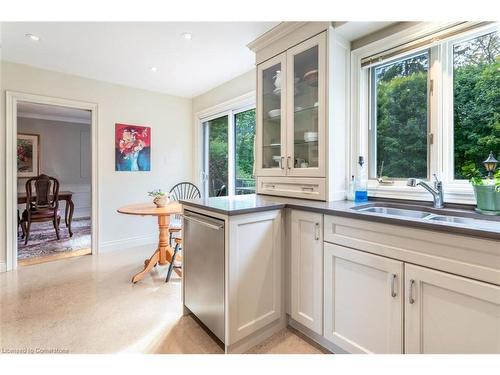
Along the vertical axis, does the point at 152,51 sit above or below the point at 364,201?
above

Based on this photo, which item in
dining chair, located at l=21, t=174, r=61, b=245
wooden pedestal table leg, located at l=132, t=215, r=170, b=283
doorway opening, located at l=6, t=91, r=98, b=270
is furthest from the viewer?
dining chair, located at l=21, t=174, r=61, b=245

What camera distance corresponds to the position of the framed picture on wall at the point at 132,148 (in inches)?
145

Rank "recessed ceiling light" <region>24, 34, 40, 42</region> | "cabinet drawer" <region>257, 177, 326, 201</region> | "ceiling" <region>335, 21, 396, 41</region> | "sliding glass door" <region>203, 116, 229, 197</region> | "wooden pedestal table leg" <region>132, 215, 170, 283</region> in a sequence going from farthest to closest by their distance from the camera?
"sliding glass door" <region>203, 116, 229, 197</region> < "wooden pedestal table leg" <region>132, 215, 170, 283</region> < "recessed ceiling light" <region>24, 34, 40, 42</region> < "cabinet drawer" <region>257, 177, 326, 201</region> < "ceiling" <region>335, 21, 396, 41</region>

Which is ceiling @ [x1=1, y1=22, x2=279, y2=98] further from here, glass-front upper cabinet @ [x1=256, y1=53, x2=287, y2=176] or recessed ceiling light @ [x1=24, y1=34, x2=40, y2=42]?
glass-front upper cabinet @ [x1=256, y1=53, x2=287, y2=176]

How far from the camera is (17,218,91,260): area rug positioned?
3621 mm

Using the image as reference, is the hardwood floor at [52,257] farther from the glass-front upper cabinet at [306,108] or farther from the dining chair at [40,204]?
the glass-front upper cabinet at [306,108]

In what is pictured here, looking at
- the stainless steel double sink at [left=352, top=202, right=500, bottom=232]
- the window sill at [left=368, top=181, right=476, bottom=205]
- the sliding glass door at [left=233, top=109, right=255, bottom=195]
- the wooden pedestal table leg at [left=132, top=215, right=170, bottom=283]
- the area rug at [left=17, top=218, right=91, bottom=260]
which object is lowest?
the area rug at [left=17, top=218, right=91, bottom=260]

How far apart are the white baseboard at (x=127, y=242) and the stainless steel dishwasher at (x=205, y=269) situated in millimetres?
2179

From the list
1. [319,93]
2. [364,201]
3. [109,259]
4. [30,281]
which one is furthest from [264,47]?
[30,281]

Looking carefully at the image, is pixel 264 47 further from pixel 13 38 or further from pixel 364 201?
pixel 13 38

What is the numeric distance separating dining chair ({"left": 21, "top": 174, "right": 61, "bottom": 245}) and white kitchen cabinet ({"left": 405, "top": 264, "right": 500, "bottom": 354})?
4889 millimetres

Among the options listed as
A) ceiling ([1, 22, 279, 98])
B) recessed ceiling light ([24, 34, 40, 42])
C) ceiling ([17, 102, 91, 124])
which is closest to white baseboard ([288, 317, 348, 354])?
ceiling ([1, 22, 279, 98])

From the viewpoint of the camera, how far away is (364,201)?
1919 mm
